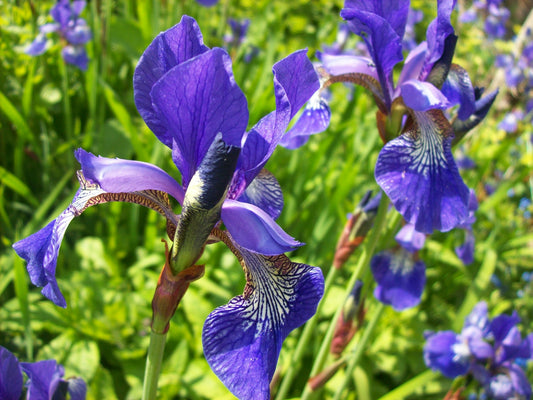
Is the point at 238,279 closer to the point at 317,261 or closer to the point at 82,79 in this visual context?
the point at 317,261

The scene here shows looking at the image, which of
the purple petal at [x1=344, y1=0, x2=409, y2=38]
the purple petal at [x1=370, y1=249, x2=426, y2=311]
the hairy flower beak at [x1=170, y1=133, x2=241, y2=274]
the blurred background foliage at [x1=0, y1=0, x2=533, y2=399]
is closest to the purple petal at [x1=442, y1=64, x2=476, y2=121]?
the purple petal at [x1=344, y1=0, x2=409, y2=38]

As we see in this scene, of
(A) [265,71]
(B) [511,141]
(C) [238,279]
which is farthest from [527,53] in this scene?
(C) [238,279]

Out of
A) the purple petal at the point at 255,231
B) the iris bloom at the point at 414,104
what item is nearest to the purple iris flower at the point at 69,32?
the iris bloom at the point at 414,104

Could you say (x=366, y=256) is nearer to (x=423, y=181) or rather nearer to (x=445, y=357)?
(x=423, y=181)

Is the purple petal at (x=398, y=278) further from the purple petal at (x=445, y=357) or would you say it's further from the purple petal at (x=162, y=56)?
the purple petal at (x=162, y=56)

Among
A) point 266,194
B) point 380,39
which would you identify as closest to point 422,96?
point 380,39

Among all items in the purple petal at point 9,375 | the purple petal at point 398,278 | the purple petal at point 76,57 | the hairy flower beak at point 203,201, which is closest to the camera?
the hairy flower beak at point 203,201

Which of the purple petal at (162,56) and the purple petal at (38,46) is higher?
the purple petal at (162,56)
